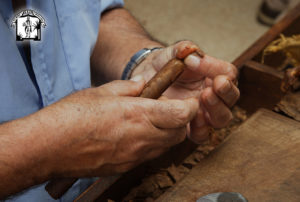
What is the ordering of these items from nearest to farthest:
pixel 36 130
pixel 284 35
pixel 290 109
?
pixel 36 130
pixel 290 109
pixel 284 35

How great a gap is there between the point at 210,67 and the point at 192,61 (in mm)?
104

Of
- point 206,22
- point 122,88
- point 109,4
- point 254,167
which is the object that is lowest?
point 254,167

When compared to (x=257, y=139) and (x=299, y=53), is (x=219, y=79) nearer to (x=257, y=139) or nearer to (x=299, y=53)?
(x=257, y=139)

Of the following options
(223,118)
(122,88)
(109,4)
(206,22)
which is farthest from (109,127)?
(206,22)

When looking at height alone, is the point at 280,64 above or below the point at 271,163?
above

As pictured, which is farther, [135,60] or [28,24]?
[135,60]

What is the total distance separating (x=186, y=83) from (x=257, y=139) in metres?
0.35

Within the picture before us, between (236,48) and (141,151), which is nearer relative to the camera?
(141,151)

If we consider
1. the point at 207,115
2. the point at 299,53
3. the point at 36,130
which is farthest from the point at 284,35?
the point at 36,130

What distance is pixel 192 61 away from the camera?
108cm

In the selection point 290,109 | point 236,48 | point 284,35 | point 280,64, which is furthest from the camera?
point 236,48

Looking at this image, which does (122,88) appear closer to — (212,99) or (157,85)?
(157,85)

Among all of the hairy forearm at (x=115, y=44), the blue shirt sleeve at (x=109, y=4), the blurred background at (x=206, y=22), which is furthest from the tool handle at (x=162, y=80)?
the blurred background at (x=206, y=22)

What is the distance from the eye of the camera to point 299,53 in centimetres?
159
